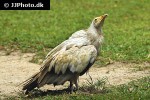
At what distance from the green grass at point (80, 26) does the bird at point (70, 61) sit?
100 inches

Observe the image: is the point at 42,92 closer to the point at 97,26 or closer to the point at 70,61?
the point at 70,61

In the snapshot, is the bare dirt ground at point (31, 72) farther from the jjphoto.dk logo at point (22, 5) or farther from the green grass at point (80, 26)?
the jjphoto.dk logo at point (22, 5)

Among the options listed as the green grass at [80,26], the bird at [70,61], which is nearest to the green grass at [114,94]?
the bird at [70,61]

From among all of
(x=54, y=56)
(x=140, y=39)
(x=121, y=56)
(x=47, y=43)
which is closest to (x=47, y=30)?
(x=47, y=43)

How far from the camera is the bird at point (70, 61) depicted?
22.5ft

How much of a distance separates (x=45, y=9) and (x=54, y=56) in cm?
855

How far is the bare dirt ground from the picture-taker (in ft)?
26.3

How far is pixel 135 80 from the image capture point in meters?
8.05

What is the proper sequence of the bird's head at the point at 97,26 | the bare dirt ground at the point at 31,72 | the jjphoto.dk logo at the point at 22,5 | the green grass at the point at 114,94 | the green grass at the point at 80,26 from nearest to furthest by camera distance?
the green grass at the point at 114,94 → the bird's head at the point at 97,26 → the bare dirt ground at the point at 31,72 → the green grass at the point at 80,26 → the jjphoto.dk logo at the point at 22,5

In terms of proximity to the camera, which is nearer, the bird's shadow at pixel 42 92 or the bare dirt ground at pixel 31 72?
the bird's shadow at pixel 42 92

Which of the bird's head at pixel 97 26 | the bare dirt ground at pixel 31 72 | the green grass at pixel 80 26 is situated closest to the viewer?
the bird's head at pixel 97 26

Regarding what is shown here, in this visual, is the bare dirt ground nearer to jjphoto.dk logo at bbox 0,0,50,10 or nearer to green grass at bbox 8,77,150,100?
green grass at bbox 8,77,150,100

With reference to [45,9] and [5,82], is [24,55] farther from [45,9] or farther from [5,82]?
[45,9]

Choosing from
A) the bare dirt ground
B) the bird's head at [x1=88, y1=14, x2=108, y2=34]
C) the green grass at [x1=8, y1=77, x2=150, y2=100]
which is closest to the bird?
the bird's head at [x1=88, y1=14, x2=108, y2=34]
